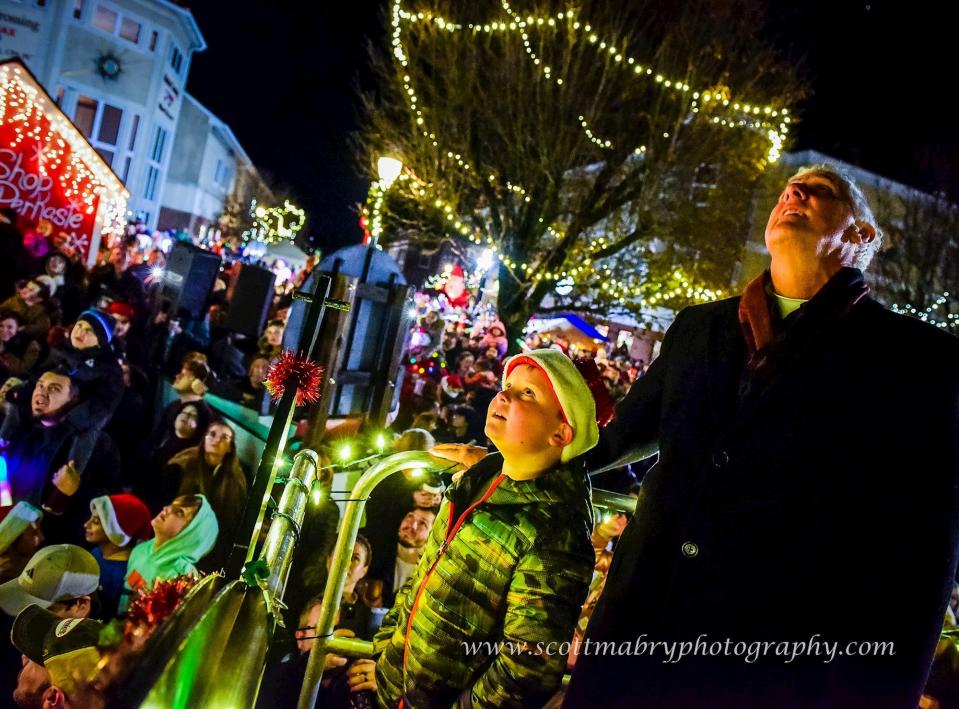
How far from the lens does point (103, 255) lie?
38.5ft

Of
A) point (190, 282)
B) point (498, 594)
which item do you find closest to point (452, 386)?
point (190, 282)

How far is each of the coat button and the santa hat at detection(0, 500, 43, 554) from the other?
4.74 meters

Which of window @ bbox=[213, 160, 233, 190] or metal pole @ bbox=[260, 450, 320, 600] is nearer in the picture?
metal pole @ bbox=[260, 450, 320, 600]

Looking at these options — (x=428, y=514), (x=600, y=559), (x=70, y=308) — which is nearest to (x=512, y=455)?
(x=600, y=559)

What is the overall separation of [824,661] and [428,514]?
128 inches

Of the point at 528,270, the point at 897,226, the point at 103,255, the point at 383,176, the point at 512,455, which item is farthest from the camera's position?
the point at 897,226

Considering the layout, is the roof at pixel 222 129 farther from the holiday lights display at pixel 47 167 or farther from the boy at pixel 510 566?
the boy at pixel 510 566

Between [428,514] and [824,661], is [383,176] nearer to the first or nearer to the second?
[428,514]

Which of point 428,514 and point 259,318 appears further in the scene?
point 259,318

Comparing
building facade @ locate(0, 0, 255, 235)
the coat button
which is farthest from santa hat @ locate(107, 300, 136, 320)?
building facade @ locate(0, 0, 255, 235)

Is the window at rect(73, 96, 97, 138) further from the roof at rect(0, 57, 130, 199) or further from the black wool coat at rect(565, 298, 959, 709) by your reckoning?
the black wool coat at rect(565, 298, 959, 709)

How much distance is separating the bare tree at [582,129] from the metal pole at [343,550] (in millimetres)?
9938

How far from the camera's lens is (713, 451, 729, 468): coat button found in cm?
172

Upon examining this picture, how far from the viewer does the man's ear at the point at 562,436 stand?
Answer: 2.15 m
